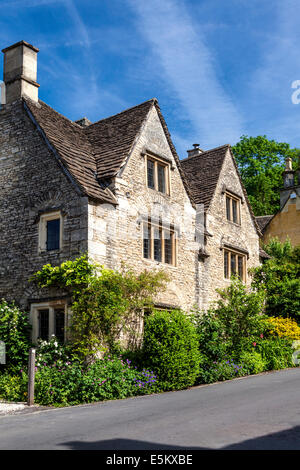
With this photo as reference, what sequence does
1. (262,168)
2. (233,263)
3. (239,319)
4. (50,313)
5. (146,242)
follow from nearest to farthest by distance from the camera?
(50,313), (146,242), (239,319), (233,263), (262,168)

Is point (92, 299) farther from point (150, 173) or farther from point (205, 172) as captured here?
point (205, 172)

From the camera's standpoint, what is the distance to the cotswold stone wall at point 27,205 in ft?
52.6

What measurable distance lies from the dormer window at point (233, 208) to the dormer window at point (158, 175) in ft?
16.3

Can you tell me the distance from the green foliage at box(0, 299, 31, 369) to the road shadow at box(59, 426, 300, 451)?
878cm

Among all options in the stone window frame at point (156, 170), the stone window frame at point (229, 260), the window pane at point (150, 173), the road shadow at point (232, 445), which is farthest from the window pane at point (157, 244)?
the road shadow at point (232, 445)

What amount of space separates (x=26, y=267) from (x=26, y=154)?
3.89m

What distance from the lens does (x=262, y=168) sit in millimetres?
45312

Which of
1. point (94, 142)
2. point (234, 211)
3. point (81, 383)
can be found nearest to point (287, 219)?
point (234, 211)

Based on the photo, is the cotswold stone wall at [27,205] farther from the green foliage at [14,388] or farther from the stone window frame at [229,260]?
the stone window frame at [229,260]

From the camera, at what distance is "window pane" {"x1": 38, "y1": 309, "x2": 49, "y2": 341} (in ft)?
52.8

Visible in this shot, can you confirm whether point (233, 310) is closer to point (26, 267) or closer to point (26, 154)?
point (26, 267)

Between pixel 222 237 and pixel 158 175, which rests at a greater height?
pixel 158 175

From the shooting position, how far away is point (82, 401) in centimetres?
1245

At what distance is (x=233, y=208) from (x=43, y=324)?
1183 cm
